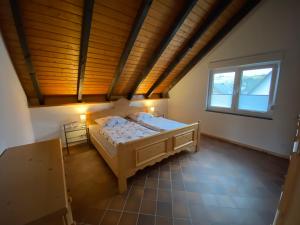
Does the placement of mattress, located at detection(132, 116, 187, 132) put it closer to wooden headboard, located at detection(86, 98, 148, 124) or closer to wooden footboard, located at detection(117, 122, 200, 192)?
wooden footboard, located at detection(117, 122, 200, 192)

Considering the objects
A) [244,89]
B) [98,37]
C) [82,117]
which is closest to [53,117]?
[82,117]

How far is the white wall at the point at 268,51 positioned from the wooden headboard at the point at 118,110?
7.63ft

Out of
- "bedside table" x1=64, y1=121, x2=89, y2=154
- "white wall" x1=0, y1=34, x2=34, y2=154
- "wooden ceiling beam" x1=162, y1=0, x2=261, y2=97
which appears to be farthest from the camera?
"bedside table" x1=64, y1=121, x2=89, y2=154

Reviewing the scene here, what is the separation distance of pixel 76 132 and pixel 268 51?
4.56 meters

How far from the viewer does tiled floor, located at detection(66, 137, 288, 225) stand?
1.51 m

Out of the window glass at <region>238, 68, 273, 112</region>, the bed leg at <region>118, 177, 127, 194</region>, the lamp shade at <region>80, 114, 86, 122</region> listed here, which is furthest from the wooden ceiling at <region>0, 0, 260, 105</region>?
the bed leg at <region>118, 177, 127, 194</region>

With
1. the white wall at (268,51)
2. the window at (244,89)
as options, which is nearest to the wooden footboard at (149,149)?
the white wall at (268,51)

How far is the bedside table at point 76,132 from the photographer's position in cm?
321

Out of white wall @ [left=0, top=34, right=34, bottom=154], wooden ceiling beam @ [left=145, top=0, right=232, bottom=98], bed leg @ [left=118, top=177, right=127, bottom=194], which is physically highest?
wooden ceiling beam @ [left=145, top=0, right=232, bottom=98]

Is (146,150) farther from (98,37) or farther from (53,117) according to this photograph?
(53,117)

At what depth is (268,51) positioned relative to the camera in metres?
2.63

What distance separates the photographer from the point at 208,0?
2.25 m

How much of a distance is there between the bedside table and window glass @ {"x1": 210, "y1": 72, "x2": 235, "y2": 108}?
3.52m

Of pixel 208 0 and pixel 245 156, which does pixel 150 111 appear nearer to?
pixel 245 156
